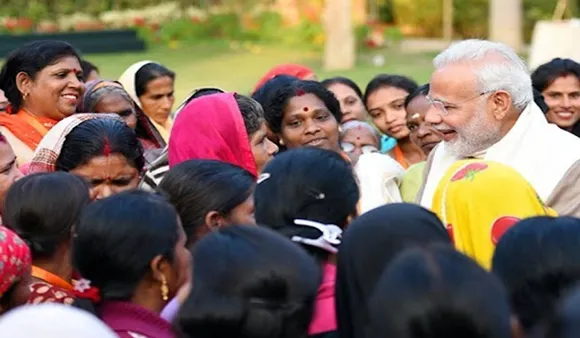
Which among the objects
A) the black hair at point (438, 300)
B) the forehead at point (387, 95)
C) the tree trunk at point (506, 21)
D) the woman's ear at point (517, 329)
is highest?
the black hair at point (438, 300)

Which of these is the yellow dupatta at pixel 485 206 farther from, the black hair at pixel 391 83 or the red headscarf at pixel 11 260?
the black hair at pixel 391 83

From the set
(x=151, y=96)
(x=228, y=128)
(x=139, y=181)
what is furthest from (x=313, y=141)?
(x=151, y=96)

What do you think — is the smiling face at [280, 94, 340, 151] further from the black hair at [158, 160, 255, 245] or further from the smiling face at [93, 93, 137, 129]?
the black hair at [158, 160, 255, 245]

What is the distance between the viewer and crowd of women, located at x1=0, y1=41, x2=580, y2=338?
7.50 feet

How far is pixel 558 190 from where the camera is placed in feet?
14.0

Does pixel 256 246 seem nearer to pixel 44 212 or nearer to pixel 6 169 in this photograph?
pixel 44 212

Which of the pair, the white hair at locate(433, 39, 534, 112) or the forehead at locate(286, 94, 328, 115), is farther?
the forehead at locate(286, 94, 328, 115)

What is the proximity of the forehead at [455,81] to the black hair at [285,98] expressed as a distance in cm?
92

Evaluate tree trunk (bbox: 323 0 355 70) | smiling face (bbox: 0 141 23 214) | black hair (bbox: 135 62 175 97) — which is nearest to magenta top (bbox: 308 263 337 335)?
smiling face (bbox: 0 141 23 214)

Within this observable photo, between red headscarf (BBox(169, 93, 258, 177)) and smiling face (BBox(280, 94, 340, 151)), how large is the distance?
0.61 metres

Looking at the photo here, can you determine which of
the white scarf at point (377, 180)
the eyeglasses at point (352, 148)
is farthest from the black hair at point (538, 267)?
the eyeglasses at point (352, 148)

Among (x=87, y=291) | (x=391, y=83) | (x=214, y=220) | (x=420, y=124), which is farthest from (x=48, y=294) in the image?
(x=391, y=83)

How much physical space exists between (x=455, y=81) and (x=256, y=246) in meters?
2.15

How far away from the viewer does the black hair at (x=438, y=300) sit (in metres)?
2.21
